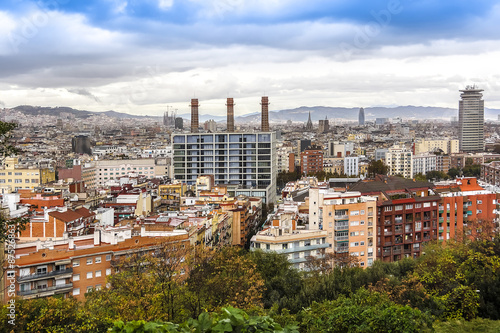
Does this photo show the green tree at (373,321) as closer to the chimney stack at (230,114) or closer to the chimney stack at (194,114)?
the chimney stack at (194,114)

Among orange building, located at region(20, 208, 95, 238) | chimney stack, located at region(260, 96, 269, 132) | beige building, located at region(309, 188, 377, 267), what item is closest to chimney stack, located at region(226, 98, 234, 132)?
chimney stack, located at region(260, 96, 269, 132)

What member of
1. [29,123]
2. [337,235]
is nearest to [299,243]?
[337,235]

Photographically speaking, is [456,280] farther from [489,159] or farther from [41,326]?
[489,159]

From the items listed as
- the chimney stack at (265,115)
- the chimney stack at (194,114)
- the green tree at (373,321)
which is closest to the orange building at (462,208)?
the green tree at (373,321)

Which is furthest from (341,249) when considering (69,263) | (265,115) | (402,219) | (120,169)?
(120,169)

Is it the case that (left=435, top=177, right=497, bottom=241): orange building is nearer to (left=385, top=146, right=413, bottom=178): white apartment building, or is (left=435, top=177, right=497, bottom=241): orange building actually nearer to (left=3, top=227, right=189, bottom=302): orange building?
(left=3, top=227, right=189, bottom=302): orange building
